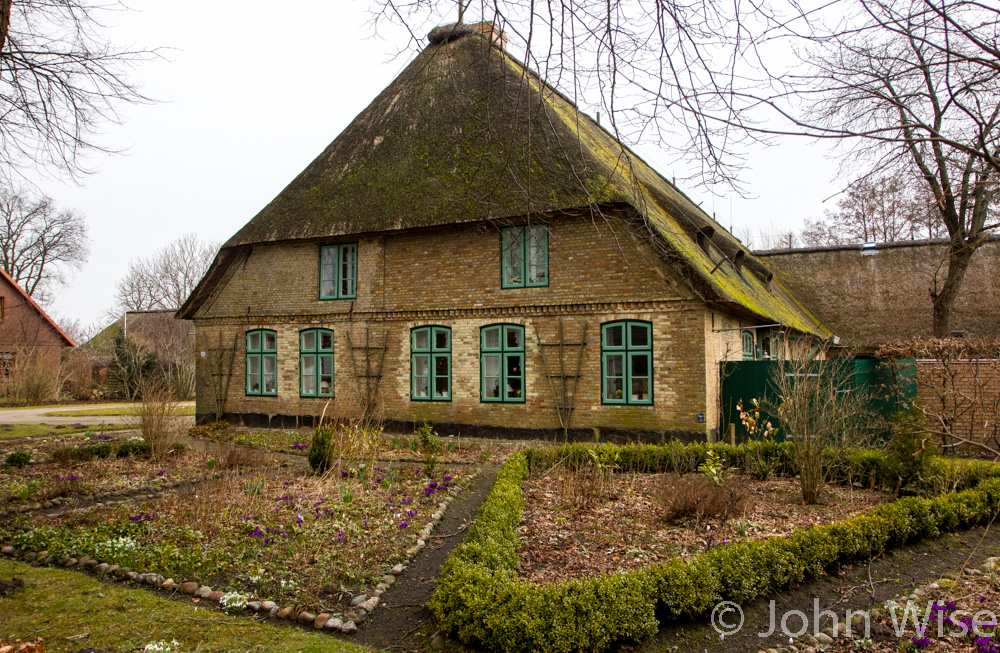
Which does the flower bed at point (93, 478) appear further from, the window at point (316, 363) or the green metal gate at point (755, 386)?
the green metal gate at point (755, 386)

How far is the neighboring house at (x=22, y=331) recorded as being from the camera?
32062 mm

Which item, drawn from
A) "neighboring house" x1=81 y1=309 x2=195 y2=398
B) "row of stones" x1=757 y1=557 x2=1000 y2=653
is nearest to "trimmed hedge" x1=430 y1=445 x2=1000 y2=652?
"row of stones" x1=757 y1=557 x2=1000 y2=653

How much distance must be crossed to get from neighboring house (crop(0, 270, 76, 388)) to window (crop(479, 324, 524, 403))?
27659 millimetres

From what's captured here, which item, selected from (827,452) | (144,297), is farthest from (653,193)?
(144,297)

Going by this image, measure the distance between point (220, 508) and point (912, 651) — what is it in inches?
260

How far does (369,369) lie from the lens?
51.0 feet

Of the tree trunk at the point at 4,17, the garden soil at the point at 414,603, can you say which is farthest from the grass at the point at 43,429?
the garden soil at the point at 414,603

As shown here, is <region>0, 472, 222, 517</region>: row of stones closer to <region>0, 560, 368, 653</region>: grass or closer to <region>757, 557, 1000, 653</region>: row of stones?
<region>0, 560, 368, 653</region>: grass

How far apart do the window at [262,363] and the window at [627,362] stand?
9.08m

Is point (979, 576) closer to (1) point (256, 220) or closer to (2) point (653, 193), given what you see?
(2) point (653, 193)

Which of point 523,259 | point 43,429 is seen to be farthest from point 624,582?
point 43,429

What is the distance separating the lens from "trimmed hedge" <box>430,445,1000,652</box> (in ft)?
13.9

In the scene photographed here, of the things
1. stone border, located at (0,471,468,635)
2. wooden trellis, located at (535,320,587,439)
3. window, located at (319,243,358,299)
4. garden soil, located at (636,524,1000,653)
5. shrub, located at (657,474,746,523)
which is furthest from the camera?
window, located at (319,243,358,299)

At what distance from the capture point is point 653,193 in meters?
16.0
